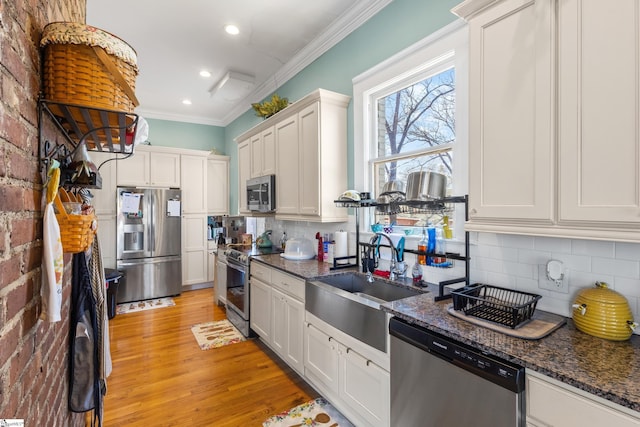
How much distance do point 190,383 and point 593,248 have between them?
2856 mm

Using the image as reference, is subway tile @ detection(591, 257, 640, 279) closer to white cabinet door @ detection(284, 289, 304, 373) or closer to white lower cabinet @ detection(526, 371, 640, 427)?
white lower cabinet @ detection(526, 371, 640, 427)

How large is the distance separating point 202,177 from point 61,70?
15.9 ft

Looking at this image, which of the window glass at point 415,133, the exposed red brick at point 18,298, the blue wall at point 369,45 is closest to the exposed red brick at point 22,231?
the exposed red brick at point 18,298

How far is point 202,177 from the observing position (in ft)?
18.5

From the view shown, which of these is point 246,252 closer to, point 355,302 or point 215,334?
point 215,334

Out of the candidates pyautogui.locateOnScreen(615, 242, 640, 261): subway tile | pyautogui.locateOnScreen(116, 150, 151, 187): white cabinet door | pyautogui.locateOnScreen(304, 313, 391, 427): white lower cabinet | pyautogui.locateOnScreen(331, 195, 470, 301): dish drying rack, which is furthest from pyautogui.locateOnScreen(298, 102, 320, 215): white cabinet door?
pyautogui.locateOnScreen(116, 150, 151, 187): white cabinet door

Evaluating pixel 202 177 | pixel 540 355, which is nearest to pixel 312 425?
pixel 540 355

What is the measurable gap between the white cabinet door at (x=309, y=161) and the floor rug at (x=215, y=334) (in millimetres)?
1599

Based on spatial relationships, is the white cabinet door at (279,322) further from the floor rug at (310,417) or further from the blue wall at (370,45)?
the blue wall at (370,45)

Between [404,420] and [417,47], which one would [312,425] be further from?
[417,47]

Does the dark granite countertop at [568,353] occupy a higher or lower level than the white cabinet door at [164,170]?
lower

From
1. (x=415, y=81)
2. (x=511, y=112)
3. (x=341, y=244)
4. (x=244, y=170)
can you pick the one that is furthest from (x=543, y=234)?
(x=244, y=170)

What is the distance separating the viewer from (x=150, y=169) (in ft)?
16.9

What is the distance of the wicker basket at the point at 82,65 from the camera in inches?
37.9
